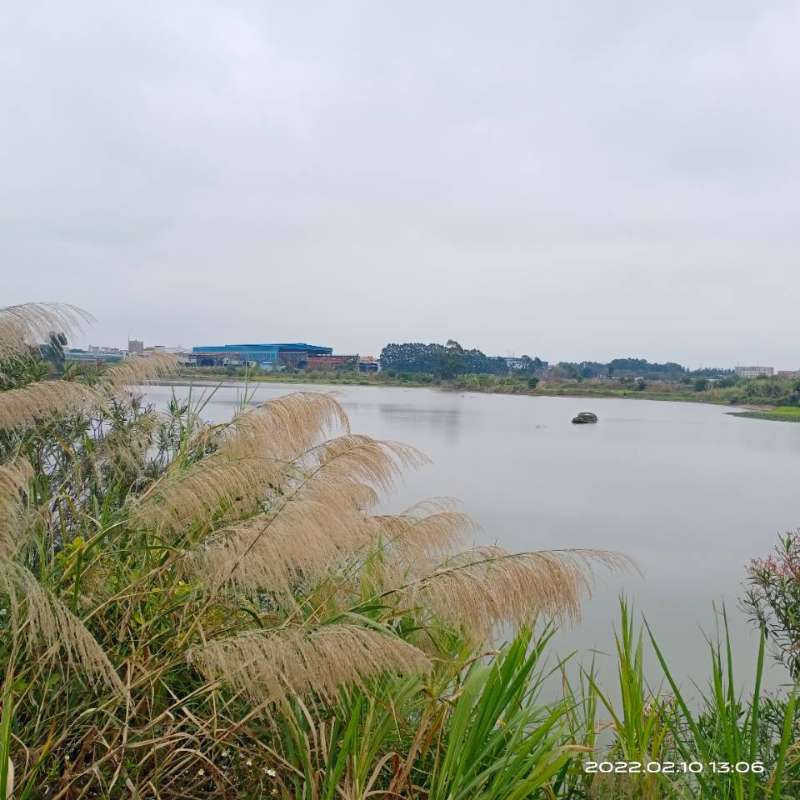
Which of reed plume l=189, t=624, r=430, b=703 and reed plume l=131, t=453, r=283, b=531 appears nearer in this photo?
reed plume l=189, t=624, r=430, b=703

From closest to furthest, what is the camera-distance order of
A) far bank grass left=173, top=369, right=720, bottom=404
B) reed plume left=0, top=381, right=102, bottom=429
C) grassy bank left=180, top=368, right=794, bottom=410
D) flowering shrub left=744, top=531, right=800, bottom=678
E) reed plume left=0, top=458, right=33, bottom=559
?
reed plume left=0, top=458, right=33, bottom=559
reed plume left=0, top=381, right=102, bottom=429
flowering shrub left=744, top=531, right=800, bottom=678
grassy bank left=180, top=368, right=794, bottom=410
far bank grass left=173, top=369, right=720, bottom=404

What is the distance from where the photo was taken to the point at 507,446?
846 inches

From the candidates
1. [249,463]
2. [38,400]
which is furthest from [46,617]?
[38,400]

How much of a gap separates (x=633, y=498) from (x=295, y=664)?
13543 millimetres

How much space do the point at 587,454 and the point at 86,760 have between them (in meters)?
20.5

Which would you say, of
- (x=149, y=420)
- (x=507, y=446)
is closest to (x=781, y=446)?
(x=507, y=446)

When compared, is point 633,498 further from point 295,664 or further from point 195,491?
point 295,664

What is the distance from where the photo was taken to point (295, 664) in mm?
1453

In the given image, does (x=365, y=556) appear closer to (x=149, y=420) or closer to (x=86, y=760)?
(x=86, y=760)

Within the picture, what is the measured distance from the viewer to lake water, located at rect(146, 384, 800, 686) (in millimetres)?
5758

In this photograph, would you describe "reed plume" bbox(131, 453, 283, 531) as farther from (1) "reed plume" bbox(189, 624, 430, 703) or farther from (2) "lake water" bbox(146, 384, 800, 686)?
(2) "lake water" bbox(146, 384, 800, 686)

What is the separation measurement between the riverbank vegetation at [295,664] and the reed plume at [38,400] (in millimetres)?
12

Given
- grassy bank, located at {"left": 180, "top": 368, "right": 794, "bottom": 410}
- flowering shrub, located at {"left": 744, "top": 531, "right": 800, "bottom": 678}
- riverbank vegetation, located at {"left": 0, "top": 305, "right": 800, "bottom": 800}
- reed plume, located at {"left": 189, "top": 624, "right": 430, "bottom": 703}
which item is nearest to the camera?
reed plume, located at {"left": 189, "top": 624, "right": 430, "bottom": 703}

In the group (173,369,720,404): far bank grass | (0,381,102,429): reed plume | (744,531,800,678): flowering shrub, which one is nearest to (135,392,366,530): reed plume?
(0,381,102,429): reed plume
